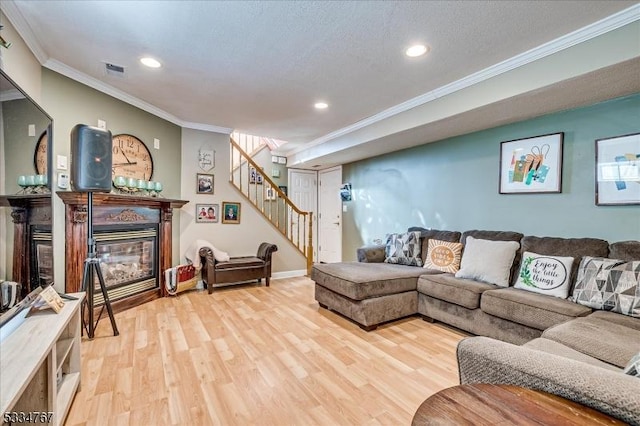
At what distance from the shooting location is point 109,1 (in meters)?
1.74

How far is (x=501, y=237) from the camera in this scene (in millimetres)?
2975

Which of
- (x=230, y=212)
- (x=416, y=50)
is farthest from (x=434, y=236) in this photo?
(x=230, y=212)

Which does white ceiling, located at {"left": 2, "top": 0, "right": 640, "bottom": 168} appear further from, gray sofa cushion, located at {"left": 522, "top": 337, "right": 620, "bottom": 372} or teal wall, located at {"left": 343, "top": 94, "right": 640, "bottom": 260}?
gray sofa cushion, located at {"left": 522, "top": 337, "right": 620, "bottom": 372}

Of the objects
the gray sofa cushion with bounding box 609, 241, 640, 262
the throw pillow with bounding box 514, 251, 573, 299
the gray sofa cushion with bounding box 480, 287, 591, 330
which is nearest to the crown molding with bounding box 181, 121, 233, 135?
the gray sofa cushion with bounding box 480, 287, 591, 330

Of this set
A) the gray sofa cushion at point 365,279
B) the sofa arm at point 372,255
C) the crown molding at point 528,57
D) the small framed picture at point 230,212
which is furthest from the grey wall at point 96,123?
the crown molding at point 528,57

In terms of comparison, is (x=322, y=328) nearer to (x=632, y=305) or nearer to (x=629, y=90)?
(x=632, y=305)

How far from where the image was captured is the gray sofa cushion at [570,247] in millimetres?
2316

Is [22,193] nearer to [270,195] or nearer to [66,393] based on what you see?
[66,393]

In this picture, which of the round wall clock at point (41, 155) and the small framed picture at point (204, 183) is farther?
the small framed picture at point (204, 183)

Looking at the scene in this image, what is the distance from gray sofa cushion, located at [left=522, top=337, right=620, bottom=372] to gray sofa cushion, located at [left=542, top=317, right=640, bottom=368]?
4 cm

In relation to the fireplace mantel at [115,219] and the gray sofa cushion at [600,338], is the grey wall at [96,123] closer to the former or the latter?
the fireplace mantel at [115,219]

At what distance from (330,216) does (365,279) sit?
11.0ft

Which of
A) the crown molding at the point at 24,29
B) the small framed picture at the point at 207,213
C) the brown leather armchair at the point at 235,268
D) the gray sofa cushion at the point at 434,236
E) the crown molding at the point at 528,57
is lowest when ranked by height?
the brown leather armchair at the point at 235,268

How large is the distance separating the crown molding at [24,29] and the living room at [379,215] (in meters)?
0.08
